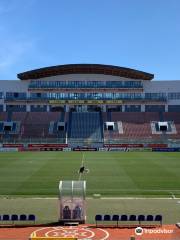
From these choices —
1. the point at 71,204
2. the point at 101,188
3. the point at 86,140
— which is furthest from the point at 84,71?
the point at 71,204

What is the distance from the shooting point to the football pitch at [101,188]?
2931 cm

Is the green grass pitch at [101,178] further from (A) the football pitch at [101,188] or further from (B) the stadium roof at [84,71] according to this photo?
(B) the stadium roof at [84,71]

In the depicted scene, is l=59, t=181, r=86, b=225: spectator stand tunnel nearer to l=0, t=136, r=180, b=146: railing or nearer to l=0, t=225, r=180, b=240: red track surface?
l=0, t=225, r=180, b=240: red track surface

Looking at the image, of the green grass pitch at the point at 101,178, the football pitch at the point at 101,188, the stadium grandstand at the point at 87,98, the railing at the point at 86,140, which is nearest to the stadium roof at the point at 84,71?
the stadium grandstand at the point at 87,98

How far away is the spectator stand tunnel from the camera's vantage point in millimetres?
25344

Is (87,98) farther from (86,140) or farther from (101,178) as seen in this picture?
(101,178)

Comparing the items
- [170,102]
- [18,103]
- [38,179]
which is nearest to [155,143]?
[170,102]

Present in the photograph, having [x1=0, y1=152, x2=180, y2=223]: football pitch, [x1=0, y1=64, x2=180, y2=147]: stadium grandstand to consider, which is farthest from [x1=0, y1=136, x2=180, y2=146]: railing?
[x1=0, y1=152, x2=180, y2=223]: football pitch

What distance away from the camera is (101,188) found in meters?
38.0

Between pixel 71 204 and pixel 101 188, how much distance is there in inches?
500

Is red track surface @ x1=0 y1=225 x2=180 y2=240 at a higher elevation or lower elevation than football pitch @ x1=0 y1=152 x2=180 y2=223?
lower

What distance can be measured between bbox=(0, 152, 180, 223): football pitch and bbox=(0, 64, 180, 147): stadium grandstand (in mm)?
47629

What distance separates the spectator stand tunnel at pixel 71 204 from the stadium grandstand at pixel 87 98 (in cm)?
7659

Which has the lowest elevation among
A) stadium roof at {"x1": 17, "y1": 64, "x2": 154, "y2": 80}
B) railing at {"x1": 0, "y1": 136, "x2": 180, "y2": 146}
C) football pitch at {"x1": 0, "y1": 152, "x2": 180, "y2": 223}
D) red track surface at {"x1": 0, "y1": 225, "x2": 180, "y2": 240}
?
red track surface at {"x1": 0, "y1": 225, "x2": 180, "y2": 240}
